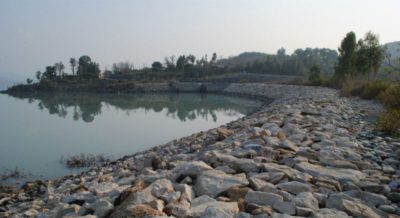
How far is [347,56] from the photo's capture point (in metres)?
25.8

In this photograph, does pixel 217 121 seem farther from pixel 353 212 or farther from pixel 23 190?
pixel 353 212

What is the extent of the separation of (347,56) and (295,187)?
24.2 metres

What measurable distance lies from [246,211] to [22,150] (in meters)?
9.85

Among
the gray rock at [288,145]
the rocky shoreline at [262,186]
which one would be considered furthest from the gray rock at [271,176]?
the gray rock at [288,145]

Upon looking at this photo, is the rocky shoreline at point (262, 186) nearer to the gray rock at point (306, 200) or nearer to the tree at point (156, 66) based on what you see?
the gray rock at point (306, 200)

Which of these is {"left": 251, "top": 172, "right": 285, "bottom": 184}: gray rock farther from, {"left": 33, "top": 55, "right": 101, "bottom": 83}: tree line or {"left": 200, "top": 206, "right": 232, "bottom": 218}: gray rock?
{"left": 33, "top": 55, "right": 101, "bottom": 83}: tree line

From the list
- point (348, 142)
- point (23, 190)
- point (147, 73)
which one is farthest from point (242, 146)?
point (147, 73)

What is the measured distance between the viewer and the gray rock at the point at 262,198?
3402 mm

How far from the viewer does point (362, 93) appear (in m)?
16.0

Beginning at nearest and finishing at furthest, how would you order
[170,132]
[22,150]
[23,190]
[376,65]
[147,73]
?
[23,190] → [22,150] → [170,132] → [376,65] → [147,73]

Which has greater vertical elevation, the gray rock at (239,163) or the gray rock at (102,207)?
the gray rock at (239,163)

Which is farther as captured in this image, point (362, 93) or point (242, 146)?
point (362, 93)

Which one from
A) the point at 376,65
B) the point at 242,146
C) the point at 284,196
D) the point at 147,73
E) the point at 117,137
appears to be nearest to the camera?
the point at 284,196

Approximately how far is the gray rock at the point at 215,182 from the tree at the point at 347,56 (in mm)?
23290
